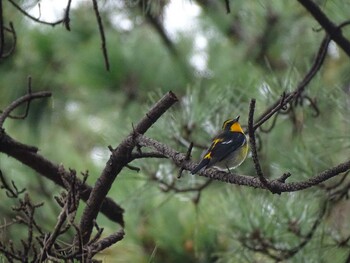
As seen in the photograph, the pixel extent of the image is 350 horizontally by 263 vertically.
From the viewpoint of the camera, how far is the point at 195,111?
181 cm

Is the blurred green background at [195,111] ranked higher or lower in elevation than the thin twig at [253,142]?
higher

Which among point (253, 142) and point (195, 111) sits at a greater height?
point (195, 111)

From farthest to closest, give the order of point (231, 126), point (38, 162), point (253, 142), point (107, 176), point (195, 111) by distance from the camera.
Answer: point (195, 111) < point (231, 126) < point (38, 162) < point (107, 176) < point (253, 142)

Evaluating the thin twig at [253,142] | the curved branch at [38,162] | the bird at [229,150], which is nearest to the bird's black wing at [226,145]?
the bird at [229,150]

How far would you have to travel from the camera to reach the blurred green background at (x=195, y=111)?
178 cm

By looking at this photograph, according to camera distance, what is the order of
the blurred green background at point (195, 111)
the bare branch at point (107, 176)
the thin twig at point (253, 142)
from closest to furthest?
the thin twig at point (253, 142)
the bare branch at point (107, 176)
the blurred green background at point (195, 111)

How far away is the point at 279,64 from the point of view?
302cm

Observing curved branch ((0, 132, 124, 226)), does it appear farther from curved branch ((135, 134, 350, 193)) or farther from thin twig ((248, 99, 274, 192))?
thin twig ((248, 99, 274, 192))

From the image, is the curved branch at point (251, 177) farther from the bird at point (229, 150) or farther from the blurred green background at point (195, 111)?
the blurred green background at point (195, 111)

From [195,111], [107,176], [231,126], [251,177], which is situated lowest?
[251,177]

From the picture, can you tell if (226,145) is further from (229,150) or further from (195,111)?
(195,111)

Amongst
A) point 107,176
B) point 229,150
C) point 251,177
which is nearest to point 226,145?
point 229,150

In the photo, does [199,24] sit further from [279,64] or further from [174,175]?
[174,175]

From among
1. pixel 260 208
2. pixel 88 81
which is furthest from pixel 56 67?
pixel 260 208
